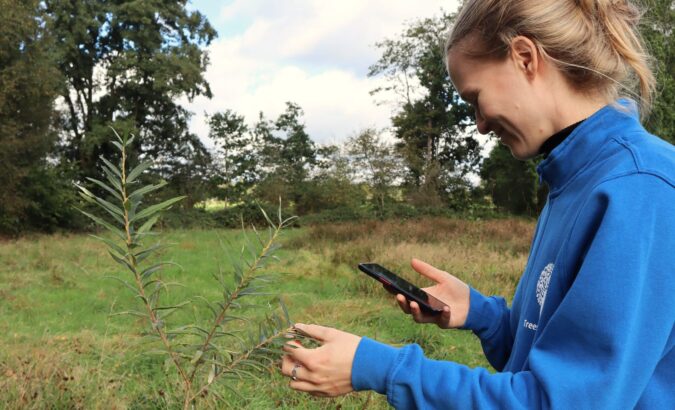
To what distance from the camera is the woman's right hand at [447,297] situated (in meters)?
1.48

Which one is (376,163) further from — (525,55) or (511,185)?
(525,55)

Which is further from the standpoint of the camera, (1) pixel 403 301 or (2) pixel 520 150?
(1) pixel 403 301

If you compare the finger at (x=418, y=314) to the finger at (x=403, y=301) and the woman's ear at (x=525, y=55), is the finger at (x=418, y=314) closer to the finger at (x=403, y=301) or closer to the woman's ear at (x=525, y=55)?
the finger at (x=403, y=301)

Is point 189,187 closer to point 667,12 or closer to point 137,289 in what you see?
point 667,12

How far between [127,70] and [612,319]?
26720 mm

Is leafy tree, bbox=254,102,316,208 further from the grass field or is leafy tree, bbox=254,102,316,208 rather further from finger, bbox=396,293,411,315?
finger, bbox=396,293,411,315

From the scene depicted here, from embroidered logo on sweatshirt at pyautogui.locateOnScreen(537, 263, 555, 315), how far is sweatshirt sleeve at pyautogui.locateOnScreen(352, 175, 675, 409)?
16 centimetres

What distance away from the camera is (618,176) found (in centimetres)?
84

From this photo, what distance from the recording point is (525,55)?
3.34ft

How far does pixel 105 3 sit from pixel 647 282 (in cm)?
2875

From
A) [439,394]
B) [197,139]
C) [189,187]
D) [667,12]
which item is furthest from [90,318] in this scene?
[667,12]

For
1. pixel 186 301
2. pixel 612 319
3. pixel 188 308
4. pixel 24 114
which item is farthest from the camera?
pixel 24 114

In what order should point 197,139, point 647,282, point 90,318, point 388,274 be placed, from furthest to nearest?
point 197,139
point 90,318
point 388,274
point 647,282

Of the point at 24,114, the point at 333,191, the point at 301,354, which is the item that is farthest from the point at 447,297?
the point at 333,191
